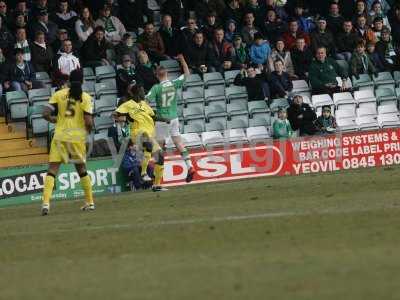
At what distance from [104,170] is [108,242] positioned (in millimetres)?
9976

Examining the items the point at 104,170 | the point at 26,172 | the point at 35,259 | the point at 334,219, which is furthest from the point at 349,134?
the point at 35,259

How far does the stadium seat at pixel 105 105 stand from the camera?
85.0 ft

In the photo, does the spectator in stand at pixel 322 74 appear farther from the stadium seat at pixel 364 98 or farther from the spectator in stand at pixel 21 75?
the spectator in stand at pixel 21 75

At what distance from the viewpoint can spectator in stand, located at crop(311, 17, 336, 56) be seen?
95.8 ft

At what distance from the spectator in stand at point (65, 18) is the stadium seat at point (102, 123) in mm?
2534

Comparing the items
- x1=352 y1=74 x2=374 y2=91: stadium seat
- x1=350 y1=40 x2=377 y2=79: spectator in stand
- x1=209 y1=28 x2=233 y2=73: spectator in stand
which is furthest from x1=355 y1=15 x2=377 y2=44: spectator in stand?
x1=209 y1=28 x2=233 y2=73: spectator in stand

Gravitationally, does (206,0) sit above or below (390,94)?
above

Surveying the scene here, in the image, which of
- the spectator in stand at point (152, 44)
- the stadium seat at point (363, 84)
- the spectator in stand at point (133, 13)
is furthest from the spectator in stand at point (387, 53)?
the spectator in stand at point (133, 13)

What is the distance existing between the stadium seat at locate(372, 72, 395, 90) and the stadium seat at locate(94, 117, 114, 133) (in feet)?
22.9

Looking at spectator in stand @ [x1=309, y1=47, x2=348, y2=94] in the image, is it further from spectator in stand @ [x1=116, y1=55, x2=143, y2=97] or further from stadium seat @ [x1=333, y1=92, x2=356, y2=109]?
spectator in stand @ [x1=116, y1=55, x2=143, y2=97]

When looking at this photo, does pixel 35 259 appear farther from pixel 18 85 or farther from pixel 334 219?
pixel 18 85

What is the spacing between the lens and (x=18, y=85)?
2541 cm

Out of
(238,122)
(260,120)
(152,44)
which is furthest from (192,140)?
(152,44)

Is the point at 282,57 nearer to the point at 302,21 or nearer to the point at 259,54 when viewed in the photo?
the point at 259,54
